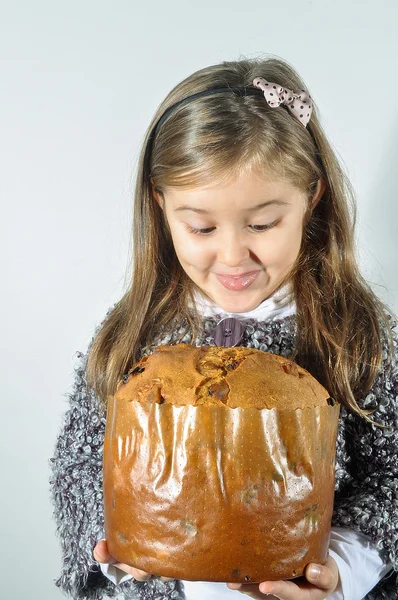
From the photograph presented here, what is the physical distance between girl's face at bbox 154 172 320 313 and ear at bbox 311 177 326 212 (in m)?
0.08

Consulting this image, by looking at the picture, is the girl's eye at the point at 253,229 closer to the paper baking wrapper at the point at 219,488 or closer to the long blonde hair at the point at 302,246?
the long blonde hair at the point at 302,246

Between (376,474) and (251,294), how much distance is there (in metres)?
0.40

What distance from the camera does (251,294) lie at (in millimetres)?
1370

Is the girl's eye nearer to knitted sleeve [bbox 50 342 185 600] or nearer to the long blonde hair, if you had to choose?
the long blonde hair

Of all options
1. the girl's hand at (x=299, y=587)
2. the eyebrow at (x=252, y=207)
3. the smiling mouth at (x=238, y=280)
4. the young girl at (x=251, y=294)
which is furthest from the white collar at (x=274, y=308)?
the girl's hand at (x=299, y=587)

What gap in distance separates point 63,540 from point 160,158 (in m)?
0.75

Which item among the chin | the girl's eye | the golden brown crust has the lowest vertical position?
the golden brown crust

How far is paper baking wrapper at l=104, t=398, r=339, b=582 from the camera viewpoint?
3.19ft

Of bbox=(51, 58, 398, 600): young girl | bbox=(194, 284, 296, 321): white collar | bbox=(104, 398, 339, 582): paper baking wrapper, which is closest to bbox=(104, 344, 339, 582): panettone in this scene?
bbox=(104, 398, 339, 582): paper baking wrapper

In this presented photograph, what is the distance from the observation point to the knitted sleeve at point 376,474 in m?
1.33

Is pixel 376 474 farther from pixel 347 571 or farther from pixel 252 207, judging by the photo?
pixel 252 207

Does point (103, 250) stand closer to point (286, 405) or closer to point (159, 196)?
point (159, 196)

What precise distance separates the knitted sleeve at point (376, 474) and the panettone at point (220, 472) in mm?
303

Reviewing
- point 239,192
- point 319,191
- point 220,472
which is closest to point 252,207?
point 239,192
